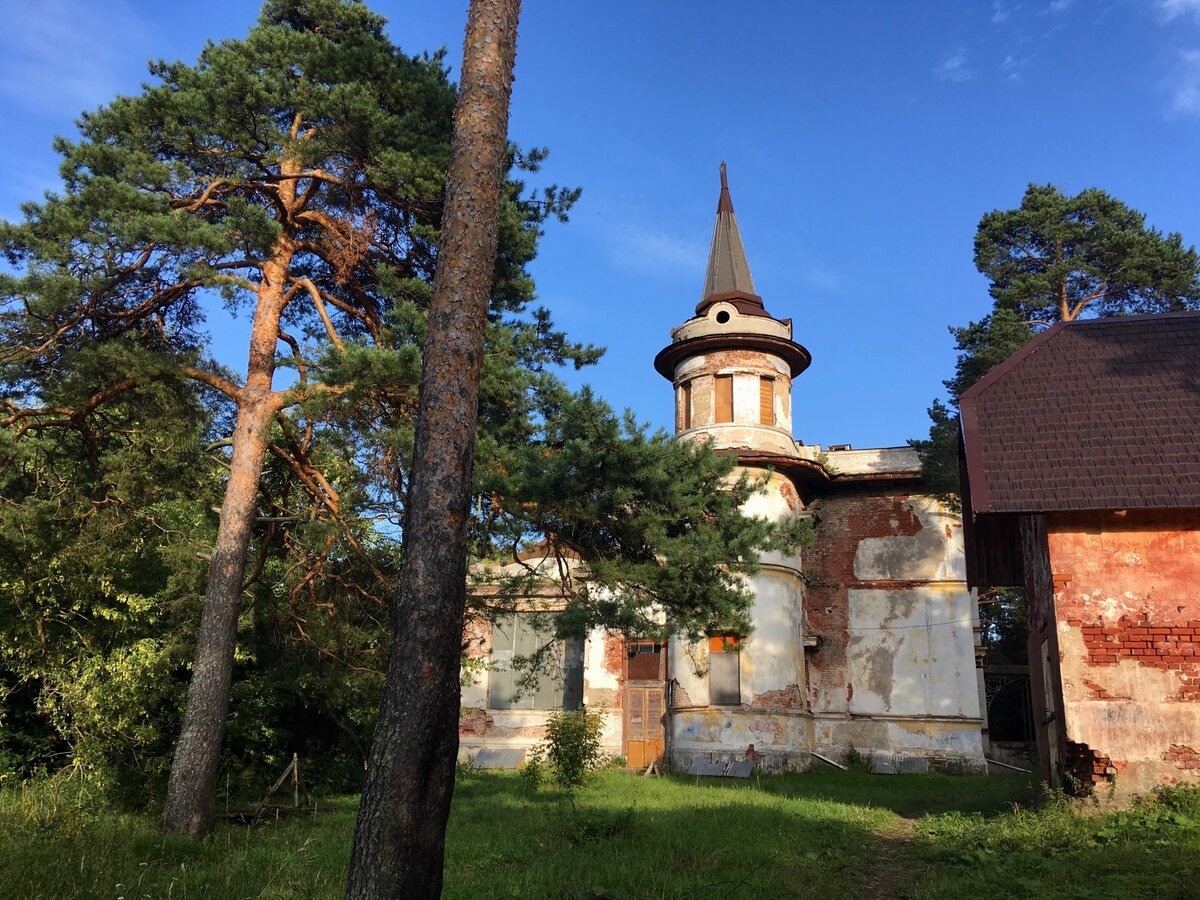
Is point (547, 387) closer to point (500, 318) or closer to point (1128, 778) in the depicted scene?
point (500, 318)

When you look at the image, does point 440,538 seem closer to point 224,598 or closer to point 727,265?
point 224,598

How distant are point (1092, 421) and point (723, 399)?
13.2 m

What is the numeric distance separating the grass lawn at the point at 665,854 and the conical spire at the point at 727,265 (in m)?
17.2

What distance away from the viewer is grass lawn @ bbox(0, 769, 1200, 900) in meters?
7.88

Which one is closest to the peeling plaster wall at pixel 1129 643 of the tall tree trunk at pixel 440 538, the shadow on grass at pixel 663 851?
the shadow on grass at pixel 663 851

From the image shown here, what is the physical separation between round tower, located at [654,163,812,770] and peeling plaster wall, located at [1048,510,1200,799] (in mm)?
9570

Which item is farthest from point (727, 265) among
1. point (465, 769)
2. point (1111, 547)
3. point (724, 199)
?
point (1111, 547)

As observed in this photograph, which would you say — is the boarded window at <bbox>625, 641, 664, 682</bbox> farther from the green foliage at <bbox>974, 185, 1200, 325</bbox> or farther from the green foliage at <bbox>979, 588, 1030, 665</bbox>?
the green foliage at <bbox>979, 588, 1030, 665</bbox>

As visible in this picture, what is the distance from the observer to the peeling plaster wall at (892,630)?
25.0 metres

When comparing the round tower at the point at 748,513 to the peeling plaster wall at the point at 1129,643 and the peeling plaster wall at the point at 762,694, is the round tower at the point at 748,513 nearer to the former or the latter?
the peeling plaster wall at the point at 762,694

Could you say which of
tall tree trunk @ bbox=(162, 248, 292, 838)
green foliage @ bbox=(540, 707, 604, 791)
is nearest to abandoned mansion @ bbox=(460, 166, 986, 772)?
green foliage @ bbox=(540, 707, 604, 791)

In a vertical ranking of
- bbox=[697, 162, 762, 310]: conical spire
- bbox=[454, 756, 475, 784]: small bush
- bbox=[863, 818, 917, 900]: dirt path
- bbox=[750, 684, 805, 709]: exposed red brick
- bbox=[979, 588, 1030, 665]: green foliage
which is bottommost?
bbox=[454, 756, 475, 784]: small bush

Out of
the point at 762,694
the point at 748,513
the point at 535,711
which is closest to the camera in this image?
the point at 762,694

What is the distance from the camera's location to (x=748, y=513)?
2348 centimetres
